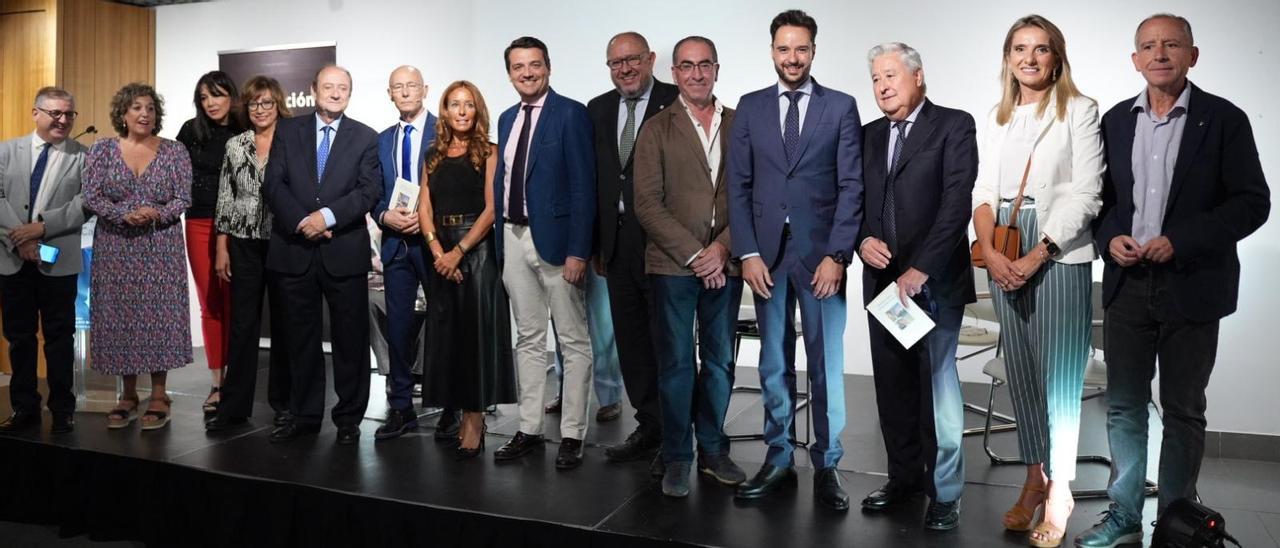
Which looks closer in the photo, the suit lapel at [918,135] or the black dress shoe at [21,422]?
the suit lapel at [918,135]

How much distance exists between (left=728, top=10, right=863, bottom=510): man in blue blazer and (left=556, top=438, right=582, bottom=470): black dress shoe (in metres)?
0.71

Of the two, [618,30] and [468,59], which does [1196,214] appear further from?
[468,59]

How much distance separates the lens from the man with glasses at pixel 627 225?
3.71 meters

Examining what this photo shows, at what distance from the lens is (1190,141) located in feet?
9.05

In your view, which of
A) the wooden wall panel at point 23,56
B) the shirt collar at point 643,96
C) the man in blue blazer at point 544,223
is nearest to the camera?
the man in blue blazer at point 544,223

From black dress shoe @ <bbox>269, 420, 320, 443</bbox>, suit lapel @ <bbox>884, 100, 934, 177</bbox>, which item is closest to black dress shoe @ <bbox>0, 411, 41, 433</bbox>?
black dress shoe @ <bbox>269, 420, 320, 443</bbox>

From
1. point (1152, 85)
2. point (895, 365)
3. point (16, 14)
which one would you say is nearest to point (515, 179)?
point (895, 365)

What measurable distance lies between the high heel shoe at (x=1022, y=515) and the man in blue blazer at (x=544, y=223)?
1.52 meters

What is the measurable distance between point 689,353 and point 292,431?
1.83 m

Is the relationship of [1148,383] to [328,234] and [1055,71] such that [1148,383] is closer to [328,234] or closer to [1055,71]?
[1055,71]

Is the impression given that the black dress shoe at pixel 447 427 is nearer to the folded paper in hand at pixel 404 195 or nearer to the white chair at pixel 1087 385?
the folded paper in hand at pixel 404 195

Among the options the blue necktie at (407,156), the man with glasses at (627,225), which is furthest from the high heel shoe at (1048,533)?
the blue necktie at (407,156)

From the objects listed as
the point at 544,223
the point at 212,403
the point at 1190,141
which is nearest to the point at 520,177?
the point at 544,223

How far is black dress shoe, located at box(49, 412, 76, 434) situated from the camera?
432 centimetres
